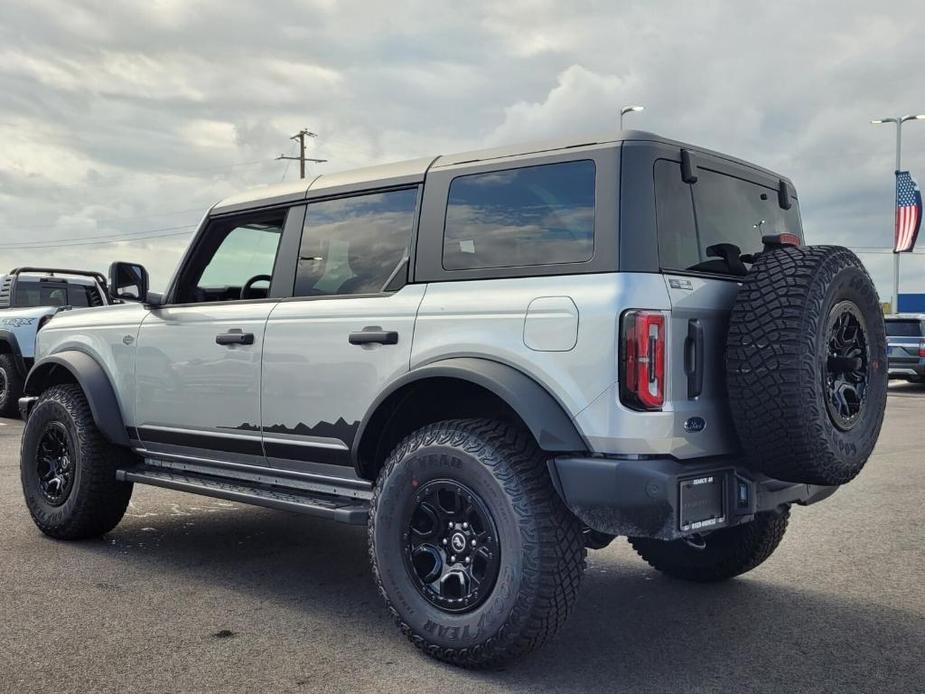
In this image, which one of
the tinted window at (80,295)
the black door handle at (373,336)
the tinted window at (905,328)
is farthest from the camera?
the tinted window at (905,328)

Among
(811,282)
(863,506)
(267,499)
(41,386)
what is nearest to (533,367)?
(811,282)

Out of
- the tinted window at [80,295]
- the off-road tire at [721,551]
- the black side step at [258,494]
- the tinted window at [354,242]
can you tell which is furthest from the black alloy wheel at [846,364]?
the tinted window at [80,295]

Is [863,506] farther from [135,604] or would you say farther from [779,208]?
[135,604]

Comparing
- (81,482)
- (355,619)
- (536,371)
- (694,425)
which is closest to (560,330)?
(536,371)

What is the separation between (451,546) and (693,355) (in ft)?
3.95

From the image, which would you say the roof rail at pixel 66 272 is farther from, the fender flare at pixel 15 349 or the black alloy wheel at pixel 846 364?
the black alloy wheel at pixel 846 364

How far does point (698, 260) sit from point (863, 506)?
4.16m

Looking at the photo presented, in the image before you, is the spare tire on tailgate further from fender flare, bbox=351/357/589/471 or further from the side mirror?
the side mirror

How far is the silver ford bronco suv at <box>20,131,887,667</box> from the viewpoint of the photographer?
3396 mm

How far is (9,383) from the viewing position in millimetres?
12875

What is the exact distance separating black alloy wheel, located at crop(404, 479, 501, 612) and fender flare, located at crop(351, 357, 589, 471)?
385mm

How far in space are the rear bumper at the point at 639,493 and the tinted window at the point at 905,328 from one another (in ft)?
58.8

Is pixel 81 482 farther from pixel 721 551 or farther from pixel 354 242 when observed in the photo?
pixel 721 551

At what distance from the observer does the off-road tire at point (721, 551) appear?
184 inches
